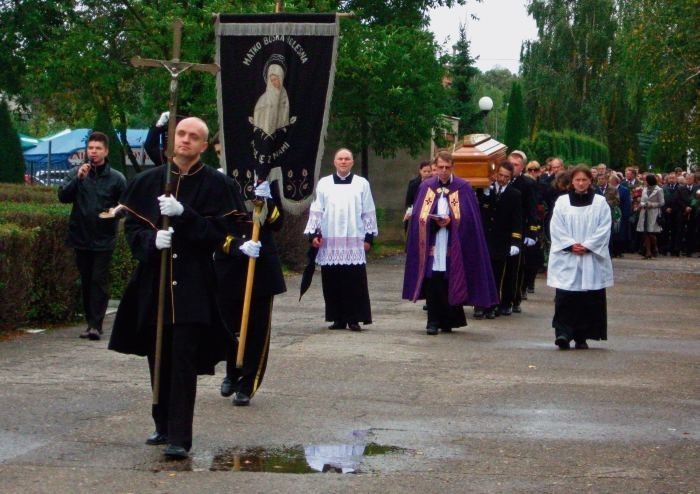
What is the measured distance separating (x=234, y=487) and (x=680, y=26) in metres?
22.5

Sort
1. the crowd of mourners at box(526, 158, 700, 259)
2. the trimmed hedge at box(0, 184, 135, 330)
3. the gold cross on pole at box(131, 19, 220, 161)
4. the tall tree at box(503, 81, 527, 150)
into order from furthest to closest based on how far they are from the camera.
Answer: the tall tree at box(503, 81, 527, 150) < the crowd of mourners at box(526, 158, 700, 259) < the trimmed hedge at box(0, 184, 135, 330) < the gold cross on pole at box(131, 19, 220, 161)

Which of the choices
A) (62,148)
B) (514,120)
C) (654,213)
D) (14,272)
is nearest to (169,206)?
(14,272)

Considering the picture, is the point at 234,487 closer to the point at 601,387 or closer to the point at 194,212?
the point at 194,212

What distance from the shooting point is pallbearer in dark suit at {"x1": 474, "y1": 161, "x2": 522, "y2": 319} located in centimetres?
1655

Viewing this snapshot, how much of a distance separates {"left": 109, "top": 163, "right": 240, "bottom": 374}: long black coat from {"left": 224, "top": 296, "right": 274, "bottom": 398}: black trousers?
4.90 feet

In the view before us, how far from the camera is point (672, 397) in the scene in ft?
32.7

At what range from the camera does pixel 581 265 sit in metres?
13.1

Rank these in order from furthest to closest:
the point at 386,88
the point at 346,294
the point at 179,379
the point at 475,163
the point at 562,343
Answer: the point at 386,88
the point at 475,163
the point at 346,294
the point at 562,343
the point at 179,379

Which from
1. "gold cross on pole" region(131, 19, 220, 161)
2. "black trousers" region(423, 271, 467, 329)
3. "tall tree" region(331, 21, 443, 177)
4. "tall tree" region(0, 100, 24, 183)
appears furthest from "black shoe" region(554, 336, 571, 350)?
"tall tree" region(0, 100, 24, 183)

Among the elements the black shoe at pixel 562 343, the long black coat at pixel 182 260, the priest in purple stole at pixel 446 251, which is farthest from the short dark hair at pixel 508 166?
the long black coat at pixel 182 260

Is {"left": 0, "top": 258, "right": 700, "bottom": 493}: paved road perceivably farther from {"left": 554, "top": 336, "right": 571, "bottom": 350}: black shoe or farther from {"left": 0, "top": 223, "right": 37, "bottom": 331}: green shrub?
{"left": 0, "top": 223, "right": 37, "bottom": 331}: green shrub

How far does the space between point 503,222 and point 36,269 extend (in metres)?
5.93

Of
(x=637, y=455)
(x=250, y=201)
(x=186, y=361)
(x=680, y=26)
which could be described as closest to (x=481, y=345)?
(x=250, y=201)

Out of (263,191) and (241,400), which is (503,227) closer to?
(263,191)
